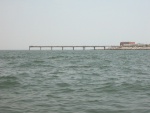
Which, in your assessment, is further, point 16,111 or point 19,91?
point 19,91

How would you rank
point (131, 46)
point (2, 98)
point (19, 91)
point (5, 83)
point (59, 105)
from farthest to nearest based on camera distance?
point (131, 46) → point (5, 83) → point (19, 91) → point (2, 98) → point (59, 105)

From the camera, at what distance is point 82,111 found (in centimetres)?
857

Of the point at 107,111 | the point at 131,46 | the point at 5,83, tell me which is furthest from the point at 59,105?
the point at 131,46

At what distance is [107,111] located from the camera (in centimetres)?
859

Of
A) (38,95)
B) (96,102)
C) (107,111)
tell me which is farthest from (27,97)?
(107,111)

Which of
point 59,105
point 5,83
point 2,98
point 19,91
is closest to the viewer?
point 59,105

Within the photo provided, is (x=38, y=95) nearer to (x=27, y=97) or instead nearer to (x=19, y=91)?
(x=27, y=97)

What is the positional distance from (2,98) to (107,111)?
14.7 ft

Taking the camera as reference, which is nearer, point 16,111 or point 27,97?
point 16,111

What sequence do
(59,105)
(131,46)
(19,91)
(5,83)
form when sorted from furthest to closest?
(131,46) < (5,83) < (19,91) < (59,105)

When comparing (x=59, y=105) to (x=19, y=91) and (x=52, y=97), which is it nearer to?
(x=52, y=97)

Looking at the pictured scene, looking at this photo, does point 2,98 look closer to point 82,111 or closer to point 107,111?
point 82,111

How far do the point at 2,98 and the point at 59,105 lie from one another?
2702 millimetres

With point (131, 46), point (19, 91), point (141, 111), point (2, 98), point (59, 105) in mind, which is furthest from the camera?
point (131, 46)
